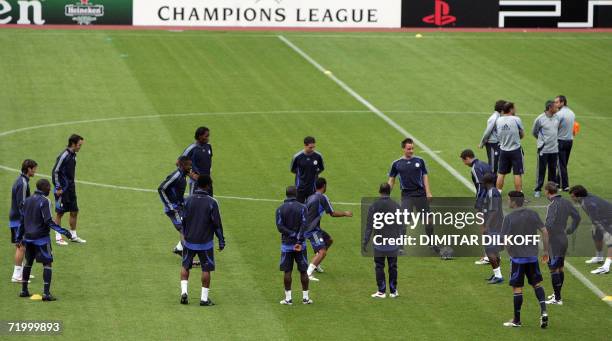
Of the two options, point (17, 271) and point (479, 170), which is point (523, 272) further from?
point (17, 271)

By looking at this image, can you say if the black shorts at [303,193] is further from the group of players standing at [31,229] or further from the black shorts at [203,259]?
the group of players standing at [31,229]

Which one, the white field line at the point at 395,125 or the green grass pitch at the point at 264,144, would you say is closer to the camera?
the green grass pitch at the point at 264,144

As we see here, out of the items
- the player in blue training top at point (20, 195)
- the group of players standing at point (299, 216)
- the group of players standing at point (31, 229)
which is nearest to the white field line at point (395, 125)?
the group of players standing at point (299, 216)

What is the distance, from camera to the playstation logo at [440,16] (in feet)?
162

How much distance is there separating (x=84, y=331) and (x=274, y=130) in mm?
16472

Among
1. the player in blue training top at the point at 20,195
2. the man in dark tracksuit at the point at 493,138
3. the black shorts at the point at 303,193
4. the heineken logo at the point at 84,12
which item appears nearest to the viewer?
the player in blue training top at the point at 20,195

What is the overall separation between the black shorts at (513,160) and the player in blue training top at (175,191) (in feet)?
25.2

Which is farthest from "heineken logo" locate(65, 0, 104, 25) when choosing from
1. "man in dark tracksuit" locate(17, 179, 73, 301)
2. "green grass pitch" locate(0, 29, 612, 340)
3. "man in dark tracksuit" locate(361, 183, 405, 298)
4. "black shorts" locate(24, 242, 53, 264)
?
"man in dark tracksuit" locate(361, 183, 405, 298)

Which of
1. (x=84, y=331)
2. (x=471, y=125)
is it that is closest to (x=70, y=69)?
(x=471, y=125)

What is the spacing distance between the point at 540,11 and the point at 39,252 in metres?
33.8

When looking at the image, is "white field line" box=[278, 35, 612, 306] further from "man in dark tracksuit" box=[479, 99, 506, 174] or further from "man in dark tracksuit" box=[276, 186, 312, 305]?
"man in dark tracksuit" box=[276, 186, 312, 305]

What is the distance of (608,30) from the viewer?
50156mm

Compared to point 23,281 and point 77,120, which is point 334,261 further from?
point 77,120

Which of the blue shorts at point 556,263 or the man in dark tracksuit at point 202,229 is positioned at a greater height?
the man in dark tracksuit at point 202,229
